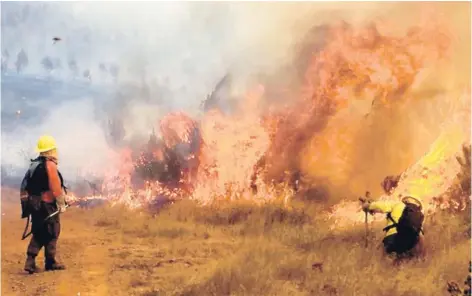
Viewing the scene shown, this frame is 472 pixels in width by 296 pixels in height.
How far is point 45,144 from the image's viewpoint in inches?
101

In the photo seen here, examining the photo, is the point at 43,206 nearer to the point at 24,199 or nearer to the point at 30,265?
the point at 24,199

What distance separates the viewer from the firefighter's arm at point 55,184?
8.34 ft

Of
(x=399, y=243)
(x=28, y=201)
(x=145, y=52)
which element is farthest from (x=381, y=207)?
(x=28, y=201)

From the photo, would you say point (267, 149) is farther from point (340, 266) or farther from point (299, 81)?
point (340, 266)

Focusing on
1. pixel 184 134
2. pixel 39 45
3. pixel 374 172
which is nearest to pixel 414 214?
pixel 374 172

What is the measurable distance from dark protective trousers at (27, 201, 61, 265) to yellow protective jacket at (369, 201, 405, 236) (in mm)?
1355

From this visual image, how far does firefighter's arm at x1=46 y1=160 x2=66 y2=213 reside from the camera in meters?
2.54

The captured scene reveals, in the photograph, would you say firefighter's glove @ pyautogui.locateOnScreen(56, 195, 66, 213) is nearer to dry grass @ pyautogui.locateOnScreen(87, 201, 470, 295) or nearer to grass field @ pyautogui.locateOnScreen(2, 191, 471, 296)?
grass field @ pyautogui.locateOnScreen(2, 191, 471, 296)

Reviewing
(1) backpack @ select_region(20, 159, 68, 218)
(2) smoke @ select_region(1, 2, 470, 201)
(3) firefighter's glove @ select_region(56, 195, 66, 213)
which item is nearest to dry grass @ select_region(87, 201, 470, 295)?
(3) firefighter's glove @ select_region(56, 195, 66, 213)

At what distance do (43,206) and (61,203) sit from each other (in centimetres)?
7

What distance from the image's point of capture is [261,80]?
2.70 metres

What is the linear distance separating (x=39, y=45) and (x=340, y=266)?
5.25ft

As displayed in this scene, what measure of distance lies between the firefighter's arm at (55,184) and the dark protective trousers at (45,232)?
29 mm

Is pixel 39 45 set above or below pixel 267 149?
above
